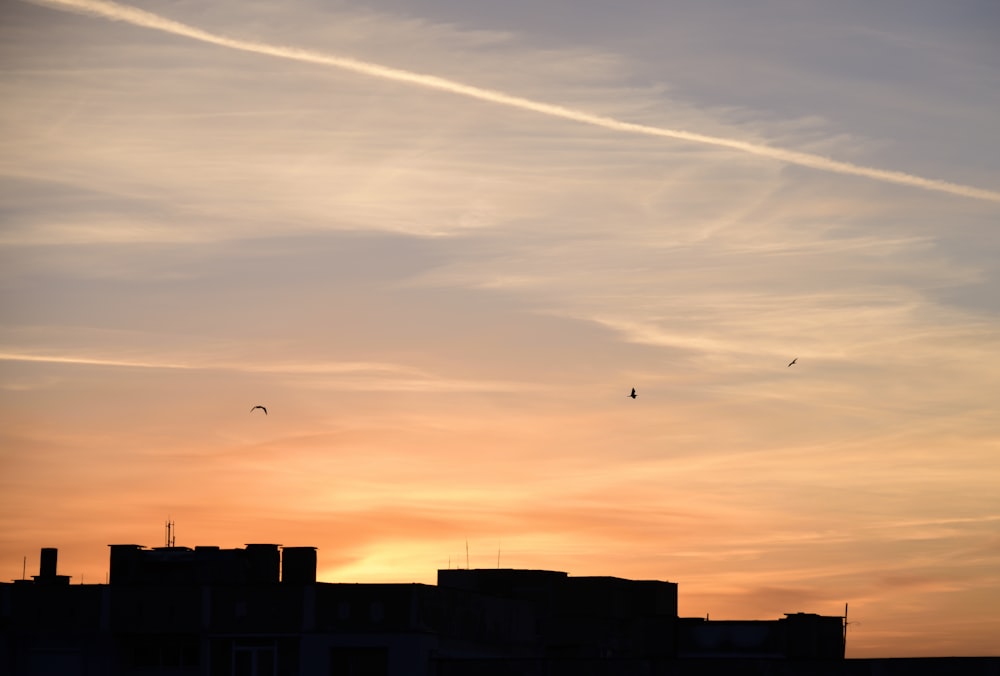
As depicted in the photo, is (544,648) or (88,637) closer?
(88,637)

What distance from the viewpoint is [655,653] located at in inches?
3740

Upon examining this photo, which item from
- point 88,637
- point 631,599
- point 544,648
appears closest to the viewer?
point 88,637

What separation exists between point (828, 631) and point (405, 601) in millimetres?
27495

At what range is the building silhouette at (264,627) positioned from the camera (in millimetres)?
74562

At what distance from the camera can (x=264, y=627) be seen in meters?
75.8

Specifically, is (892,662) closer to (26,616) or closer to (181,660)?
(181,660)

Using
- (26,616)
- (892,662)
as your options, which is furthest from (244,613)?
(892,662)

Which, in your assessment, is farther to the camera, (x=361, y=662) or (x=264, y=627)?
(x=264, y=627)

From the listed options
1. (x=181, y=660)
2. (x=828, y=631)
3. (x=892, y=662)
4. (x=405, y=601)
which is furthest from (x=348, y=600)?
(x=828, y=631)

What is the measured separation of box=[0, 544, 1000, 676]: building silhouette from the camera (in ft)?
245

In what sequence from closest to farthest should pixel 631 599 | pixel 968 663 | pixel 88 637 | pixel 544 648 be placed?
pixel 968 663, pixel 88 637, pixel 544 648, pixel 631 599

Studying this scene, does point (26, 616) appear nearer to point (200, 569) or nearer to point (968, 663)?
point (200, 569)

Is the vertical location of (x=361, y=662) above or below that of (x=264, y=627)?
below

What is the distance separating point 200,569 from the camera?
7950 centimetres
